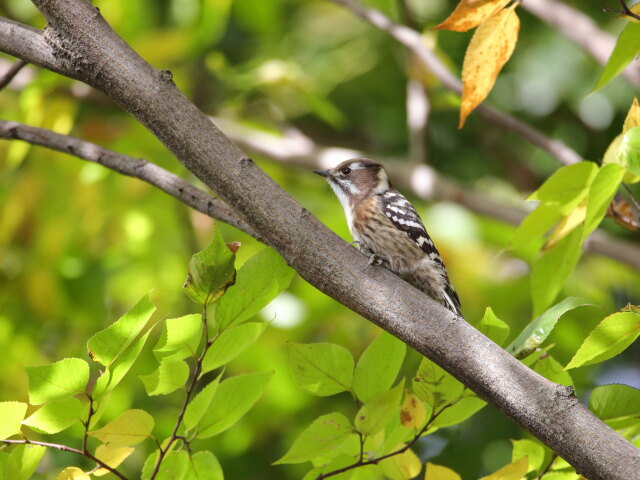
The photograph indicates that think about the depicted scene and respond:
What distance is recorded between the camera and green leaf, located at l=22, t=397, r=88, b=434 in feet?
5.95

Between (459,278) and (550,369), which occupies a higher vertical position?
(459,278)

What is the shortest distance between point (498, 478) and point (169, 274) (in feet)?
10.8

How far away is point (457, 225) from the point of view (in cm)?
468

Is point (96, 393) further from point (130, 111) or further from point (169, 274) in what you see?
point (169, 274)

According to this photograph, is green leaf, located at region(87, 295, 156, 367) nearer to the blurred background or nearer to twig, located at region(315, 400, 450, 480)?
twig, located at region(315, 400, 450, 480)

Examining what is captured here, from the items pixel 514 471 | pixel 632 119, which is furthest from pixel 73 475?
pixel 632 119

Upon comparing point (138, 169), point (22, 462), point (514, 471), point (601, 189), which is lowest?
point (514, 471)

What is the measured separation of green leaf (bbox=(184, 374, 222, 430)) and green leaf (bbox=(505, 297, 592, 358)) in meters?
0.76

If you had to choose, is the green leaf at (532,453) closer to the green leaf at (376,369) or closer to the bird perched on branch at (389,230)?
the green leaf at (376,369)

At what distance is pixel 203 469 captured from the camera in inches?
76.9

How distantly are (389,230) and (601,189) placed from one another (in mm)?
2061

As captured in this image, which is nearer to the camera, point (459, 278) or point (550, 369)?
point (550, 369)

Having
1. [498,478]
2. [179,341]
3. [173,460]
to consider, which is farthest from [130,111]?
[498,478]

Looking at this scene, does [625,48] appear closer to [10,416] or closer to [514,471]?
[514,471]
